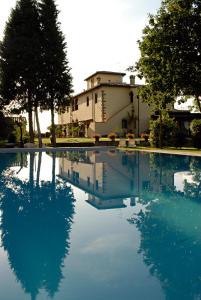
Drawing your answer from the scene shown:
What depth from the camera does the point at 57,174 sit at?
17.1 metres

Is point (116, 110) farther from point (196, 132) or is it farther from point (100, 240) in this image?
point (100, 240)

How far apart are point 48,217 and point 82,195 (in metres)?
2.93

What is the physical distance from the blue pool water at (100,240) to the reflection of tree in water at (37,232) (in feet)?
0.05

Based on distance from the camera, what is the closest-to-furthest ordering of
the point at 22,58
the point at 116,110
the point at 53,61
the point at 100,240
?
the point at 100,240
the point at 22,58
the point at 53,61
the point at 116,110

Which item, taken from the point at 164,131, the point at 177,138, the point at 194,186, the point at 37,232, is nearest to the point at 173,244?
the point at 37,232

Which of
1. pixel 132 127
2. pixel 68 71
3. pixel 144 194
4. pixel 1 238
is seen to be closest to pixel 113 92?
pixel 132 127

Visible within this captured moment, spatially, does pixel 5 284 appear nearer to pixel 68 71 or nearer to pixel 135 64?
pixel 135 64

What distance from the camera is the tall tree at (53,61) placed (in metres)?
35.8

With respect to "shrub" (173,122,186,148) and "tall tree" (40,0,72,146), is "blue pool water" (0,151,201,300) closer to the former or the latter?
"shrub" (173,122,186,148)

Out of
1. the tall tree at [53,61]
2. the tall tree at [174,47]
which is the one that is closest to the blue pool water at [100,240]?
the tall tree at [174,47]

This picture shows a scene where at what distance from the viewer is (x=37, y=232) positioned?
7410 mm

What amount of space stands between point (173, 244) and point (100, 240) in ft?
4.91

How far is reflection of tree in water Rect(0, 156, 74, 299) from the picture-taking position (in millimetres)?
5137

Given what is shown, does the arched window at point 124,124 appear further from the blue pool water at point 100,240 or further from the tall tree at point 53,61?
the blue pool water at point 100,240
